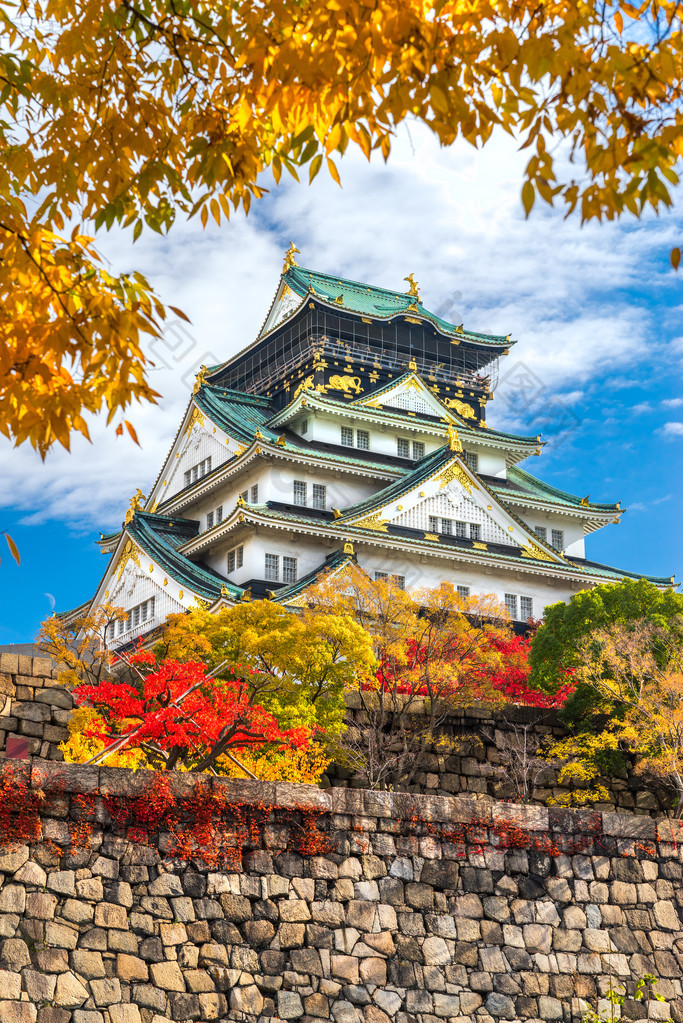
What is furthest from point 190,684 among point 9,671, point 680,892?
point 680,892

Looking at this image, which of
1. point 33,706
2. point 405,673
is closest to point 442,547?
point 405,673

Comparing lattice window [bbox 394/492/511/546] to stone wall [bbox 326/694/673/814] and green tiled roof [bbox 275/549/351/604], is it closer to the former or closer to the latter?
green tiled roof [bbox 275/549/351/604]

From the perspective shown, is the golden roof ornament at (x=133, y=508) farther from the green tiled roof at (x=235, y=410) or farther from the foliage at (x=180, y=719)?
the foliage at (x=180, y=719)

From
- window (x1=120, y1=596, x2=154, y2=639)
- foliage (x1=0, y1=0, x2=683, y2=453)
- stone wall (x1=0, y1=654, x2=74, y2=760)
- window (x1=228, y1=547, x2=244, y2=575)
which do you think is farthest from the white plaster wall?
foliage (x1=0, y1=0, x2=683, y2=453)

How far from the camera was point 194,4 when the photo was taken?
22.9 feet

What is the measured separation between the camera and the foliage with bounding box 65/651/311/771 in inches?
517

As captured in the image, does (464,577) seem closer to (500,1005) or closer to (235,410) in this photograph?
(235,410)

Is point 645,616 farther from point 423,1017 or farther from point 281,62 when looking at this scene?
point 281,62

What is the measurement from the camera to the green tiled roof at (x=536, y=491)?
42.4m

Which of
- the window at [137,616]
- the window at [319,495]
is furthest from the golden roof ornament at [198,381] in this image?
the window at [137,616]

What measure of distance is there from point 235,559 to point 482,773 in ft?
49.0

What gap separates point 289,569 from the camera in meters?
33.5

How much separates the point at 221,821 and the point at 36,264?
6.18 meters

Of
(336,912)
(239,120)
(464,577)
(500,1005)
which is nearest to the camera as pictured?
(239,120)
